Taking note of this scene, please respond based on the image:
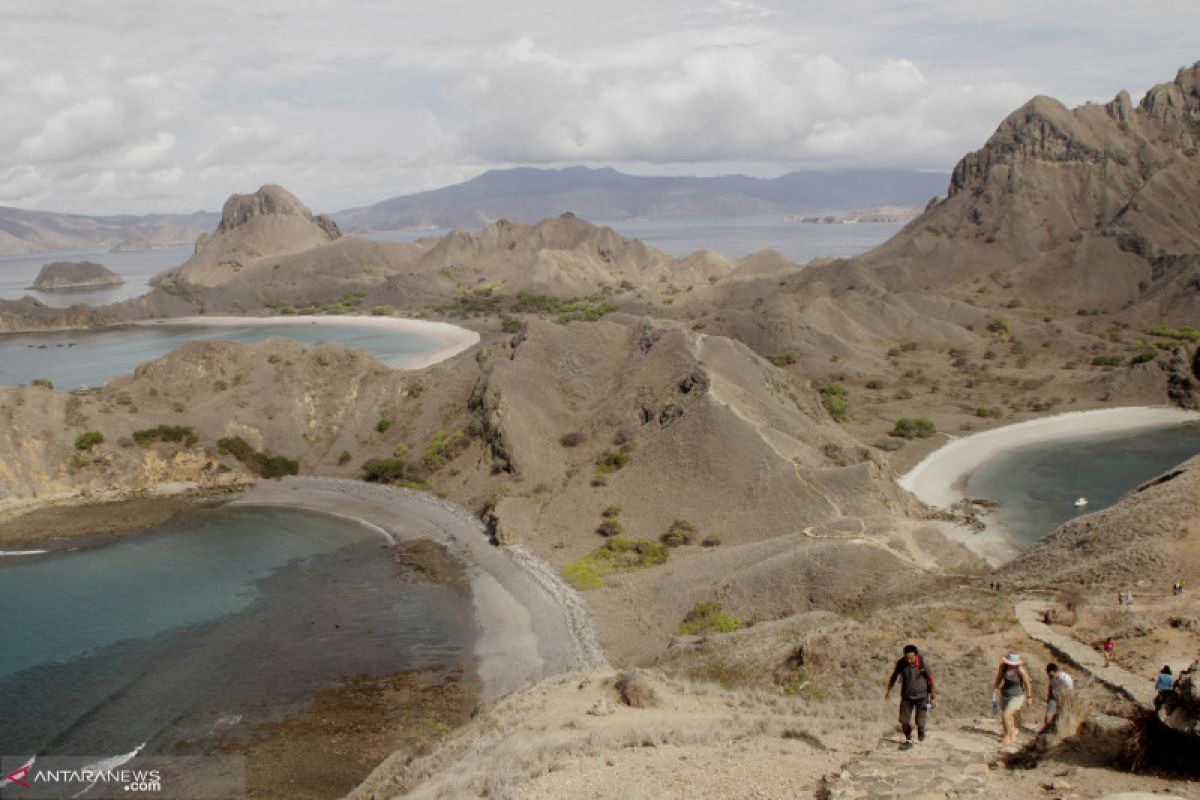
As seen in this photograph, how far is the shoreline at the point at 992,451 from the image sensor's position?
52812 mm

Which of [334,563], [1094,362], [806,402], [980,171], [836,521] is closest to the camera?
[836,521]

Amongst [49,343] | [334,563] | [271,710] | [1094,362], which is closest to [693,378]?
[334,563]

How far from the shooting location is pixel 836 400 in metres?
Answer: 84.1

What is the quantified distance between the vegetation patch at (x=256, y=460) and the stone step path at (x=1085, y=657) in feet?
190

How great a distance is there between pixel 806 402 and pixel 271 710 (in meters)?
50.0

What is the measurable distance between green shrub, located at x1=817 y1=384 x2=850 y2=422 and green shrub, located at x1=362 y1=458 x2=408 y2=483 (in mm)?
40122

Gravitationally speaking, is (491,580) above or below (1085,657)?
below

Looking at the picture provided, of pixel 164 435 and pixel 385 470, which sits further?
pixel 164 435

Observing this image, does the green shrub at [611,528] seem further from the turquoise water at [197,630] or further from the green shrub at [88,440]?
the green shrub at [88,440]

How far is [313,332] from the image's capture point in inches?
6654

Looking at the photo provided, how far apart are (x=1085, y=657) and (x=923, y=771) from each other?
11.1 metres

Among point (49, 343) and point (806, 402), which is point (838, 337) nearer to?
point (806, 402)

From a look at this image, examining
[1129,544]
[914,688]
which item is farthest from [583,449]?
[914,688]

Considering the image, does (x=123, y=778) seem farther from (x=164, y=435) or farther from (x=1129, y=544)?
(x=164, y=435)
